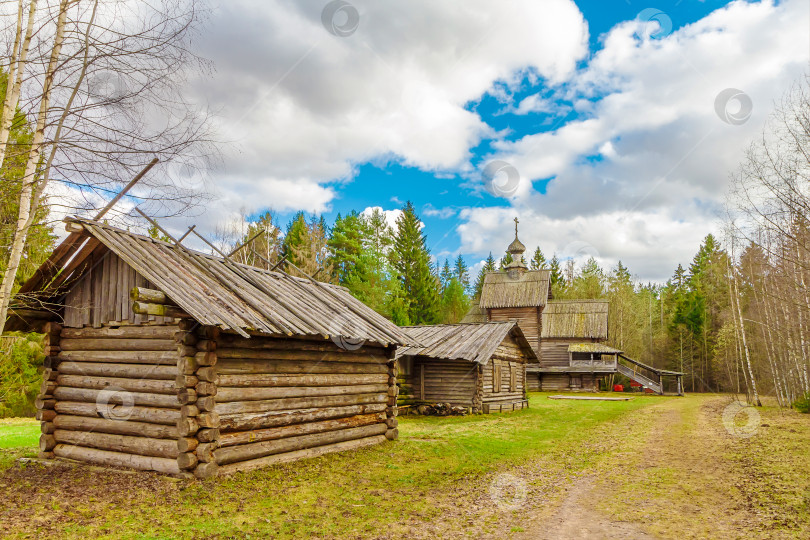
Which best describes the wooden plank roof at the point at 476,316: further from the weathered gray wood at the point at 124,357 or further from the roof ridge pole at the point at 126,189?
the roof ridge pole at the point at 126,189

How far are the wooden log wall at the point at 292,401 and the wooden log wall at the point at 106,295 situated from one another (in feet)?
5.81

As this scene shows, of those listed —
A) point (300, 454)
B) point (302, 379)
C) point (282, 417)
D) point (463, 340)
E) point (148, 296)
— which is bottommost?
point (300, 454)

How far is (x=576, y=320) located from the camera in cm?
4606

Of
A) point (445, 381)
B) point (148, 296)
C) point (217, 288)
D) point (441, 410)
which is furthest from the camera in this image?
point (445, 381)

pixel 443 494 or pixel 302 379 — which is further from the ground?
pixel 302 379

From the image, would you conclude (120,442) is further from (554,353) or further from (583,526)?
(554,353)

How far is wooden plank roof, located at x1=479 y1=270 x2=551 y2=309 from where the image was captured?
45.7 metres

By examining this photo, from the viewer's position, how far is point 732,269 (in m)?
29.0

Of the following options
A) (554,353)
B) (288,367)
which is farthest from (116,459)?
(554,353)

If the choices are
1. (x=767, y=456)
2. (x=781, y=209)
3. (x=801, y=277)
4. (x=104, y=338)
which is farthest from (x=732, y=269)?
(x=104, y=338)

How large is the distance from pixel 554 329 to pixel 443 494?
39238mm

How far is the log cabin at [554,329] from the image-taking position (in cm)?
4325

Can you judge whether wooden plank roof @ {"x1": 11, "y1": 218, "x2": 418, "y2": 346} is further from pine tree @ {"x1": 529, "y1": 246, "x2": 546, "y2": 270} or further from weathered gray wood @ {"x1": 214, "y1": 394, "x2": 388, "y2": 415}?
Answer: pine tree @ {"x1": 529, "y1": 246, "x2": 546, "y2": 270}

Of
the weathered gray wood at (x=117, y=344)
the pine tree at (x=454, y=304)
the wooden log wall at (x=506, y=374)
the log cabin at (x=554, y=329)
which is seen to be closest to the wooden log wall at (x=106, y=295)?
the weathered gray wood at (x=117, y=344)
